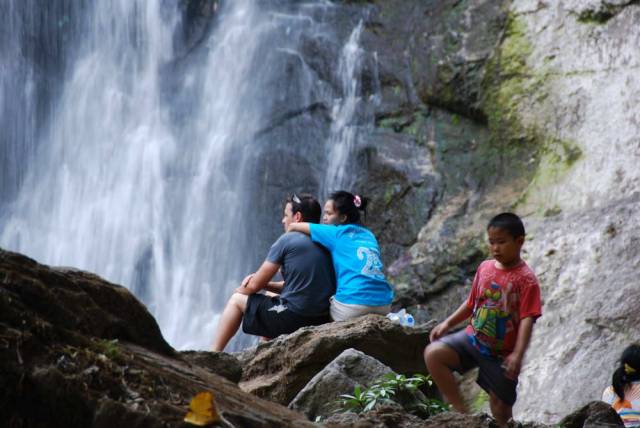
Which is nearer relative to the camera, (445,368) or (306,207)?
(445,368)

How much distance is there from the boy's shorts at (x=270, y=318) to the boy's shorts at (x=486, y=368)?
6.69ft

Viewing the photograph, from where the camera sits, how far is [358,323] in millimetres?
6098

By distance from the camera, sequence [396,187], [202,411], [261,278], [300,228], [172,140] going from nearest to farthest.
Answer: [202,411], [261,278], [300,228], [396,187], [172,140]

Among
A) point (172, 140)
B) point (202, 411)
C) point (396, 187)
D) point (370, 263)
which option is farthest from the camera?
point (172, 140)

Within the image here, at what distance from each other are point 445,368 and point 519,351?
436 millimetres

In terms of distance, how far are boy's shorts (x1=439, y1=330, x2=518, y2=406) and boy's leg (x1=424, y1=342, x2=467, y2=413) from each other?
33mm

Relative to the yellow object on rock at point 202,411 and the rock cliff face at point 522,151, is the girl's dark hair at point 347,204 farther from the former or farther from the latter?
the yellow object on rock at point 202,411

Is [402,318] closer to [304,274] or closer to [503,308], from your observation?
[304,274]

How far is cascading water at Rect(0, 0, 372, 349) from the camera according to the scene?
1192cm

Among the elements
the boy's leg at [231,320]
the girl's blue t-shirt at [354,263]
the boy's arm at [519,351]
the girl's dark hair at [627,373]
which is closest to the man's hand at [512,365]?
the boy's arm at [519,351]

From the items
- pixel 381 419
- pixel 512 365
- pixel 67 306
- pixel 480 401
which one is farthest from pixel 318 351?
pixel 480 401

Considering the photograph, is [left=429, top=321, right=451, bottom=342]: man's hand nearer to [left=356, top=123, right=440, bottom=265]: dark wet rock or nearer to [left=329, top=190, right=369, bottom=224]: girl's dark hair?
[left=329, top=190, right=369, bottom=224]: girl's dark hair

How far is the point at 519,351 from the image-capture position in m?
4.53

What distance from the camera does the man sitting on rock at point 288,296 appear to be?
22.1 feet
